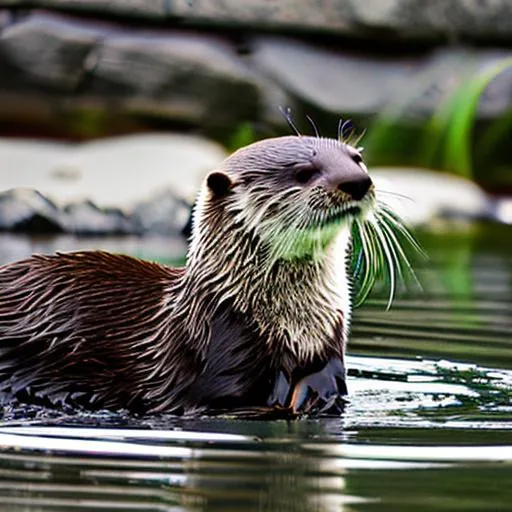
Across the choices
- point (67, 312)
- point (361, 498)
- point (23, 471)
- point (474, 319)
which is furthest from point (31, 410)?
point (474, 319)

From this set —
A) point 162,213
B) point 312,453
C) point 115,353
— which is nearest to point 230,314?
point 115,353

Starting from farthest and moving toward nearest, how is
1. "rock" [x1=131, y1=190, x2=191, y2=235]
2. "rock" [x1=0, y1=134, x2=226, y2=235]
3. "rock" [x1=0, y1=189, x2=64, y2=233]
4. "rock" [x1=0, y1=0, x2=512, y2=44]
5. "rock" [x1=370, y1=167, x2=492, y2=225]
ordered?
"rock" [x1=0, y1=0, x2=512, y2=44] < "rock" [x1=370, y1=167, x2=492, y2=225] < "rock" [x1=131, y1=190, x2=191, y2=235] < "rock" [x1=0, y1=134, x2=226, y2=235] < "rock" [x1=0, y1=189, x2=64, y2=233]

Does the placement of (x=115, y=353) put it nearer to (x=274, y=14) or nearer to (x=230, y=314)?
(x=230, y=314)

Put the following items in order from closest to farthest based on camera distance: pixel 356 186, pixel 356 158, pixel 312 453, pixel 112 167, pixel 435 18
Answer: pixel 312 453, pixel 356 186, pixel 356 158, pixel 112 167, pixel 435 18

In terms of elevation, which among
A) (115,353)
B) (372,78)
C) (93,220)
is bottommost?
(115,353)

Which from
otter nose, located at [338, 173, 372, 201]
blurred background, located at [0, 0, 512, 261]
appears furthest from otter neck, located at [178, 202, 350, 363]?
blurred background, located at [0, 0, 512, 261]

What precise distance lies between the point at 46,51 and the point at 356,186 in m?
8.16

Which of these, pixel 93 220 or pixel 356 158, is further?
pixel 93 220

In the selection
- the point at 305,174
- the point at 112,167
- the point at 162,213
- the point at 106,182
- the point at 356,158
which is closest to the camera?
the point at 305,174

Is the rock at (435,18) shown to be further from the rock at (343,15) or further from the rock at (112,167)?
the rock at (112,167)

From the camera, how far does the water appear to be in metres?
3.31

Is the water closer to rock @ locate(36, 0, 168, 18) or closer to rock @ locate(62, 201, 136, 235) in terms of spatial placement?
rock @ locate(62, 201, 136, 235)

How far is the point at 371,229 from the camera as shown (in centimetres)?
510

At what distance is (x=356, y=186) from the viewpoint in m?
4.53
